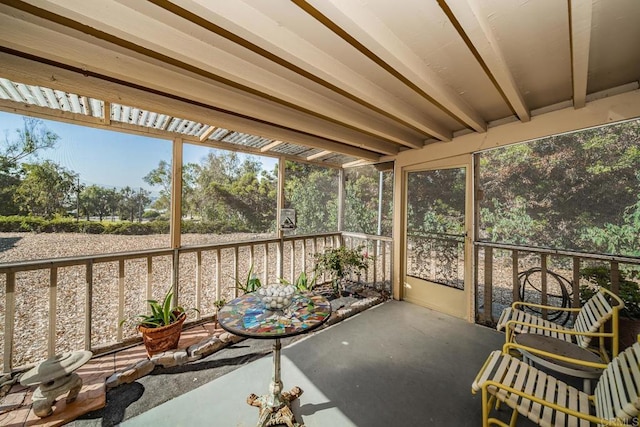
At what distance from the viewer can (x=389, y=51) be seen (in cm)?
140

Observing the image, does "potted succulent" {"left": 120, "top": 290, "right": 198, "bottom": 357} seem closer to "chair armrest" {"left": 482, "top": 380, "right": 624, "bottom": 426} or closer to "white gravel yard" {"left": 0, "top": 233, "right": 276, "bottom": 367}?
"white gravel yard" {"left": 0, "top": 233, "right": 276, "bottom": 367}

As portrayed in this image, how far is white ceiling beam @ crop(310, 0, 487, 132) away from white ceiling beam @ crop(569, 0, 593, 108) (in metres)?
0.74

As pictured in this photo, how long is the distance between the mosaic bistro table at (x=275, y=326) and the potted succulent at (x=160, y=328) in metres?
0.90

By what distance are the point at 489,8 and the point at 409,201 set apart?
2.69m

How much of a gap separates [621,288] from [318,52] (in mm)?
3485

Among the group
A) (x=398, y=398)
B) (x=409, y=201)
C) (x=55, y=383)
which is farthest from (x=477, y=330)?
(x=55, y=383)

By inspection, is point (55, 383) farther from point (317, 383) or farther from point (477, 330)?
point (477, 330)

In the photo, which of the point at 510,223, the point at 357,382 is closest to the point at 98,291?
the point at 357,382

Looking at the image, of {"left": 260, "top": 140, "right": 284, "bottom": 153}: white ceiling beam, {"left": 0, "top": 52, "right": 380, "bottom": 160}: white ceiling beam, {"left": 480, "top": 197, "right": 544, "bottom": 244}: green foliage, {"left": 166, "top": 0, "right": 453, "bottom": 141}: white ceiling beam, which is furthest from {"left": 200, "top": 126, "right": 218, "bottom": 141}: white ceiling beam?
{"left": 480, "top": 197, "right": 544, "bottom": 244}: green foliage

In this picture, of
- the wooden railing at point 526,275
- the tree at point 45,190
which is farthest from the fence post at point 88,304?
the wooden railing at point 526,275

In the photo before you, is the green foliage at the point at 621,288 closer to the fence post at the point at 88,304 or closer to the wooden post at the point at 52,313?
the fence post at the point at 88,304

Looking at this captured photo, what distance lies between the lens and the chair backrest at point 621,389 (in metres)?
0.95

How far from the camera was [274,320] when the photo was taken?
1551 millimetres

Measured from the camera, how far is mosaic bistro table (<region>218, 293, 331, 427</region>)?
1.42m
